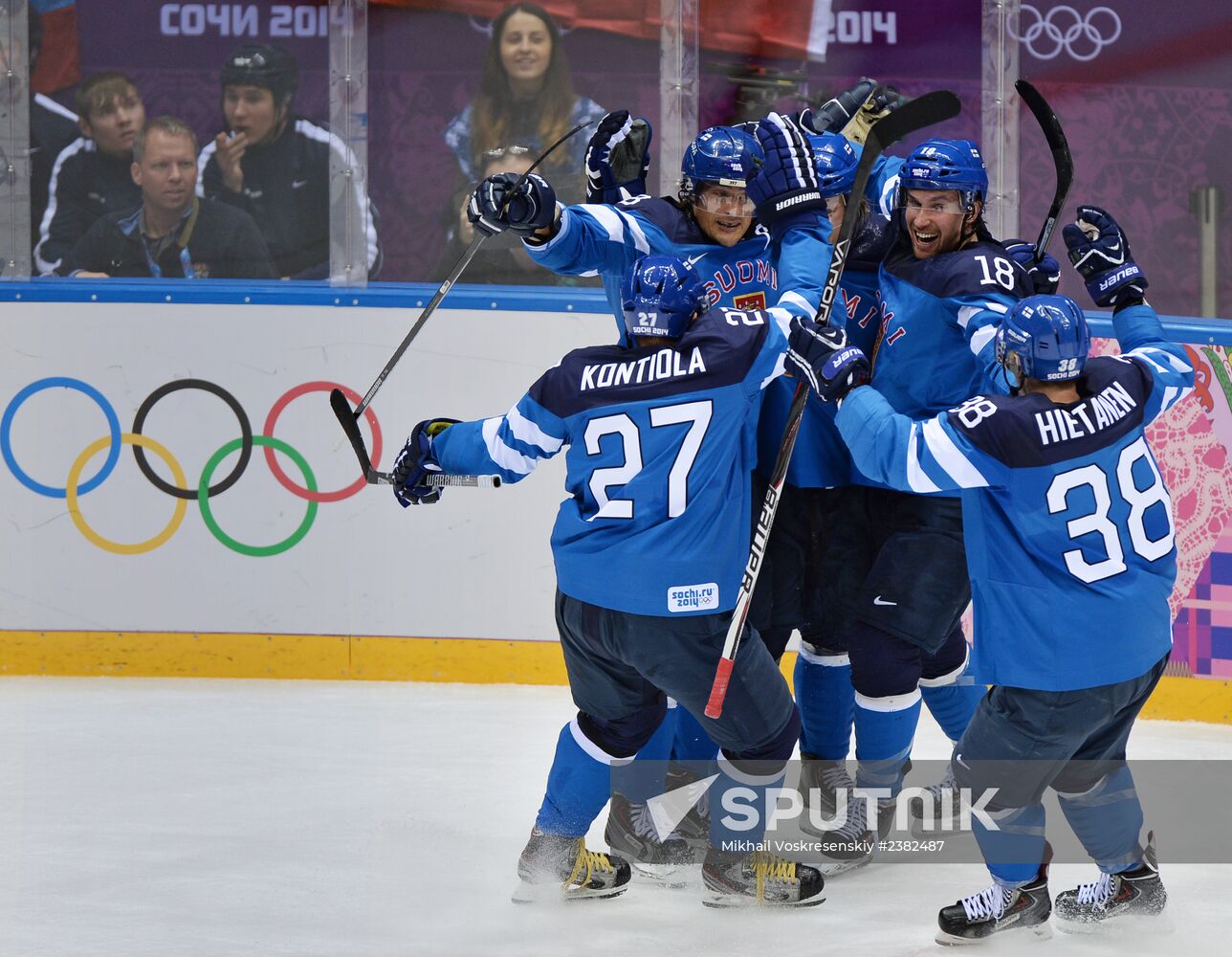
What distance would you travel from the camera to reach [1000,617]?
9.89ft

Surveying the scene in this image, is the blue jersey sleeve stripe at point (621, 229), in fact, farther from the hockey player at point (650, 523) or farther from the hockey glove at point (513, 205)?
the hockey player at point (650, 523)

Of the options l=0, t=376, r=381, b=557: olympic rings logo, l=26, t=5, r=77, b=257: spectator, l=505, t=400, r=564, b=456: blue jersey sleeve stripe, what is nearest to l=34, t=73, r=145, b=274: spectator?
l=26, t=5, r=77, b=257: spectator

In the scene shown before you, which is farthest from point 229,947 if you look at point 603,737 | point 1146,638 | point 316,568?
point 316,568

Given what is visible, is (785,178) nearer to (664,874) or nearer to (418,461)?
(418,461)

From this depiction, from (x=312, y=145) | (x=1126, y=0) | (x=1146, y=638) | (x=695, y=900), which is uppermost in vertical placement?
(x=1126, y=0)

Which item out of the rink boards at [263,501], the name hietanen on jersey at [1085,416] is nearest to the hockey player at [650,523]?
the name hietanen on jersey at [1085,416]

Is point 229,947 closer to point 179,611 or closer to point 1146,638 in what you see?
point 1146,638

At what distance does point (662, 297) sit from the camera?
318 cm

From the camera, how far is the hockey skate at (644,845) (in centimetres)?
360

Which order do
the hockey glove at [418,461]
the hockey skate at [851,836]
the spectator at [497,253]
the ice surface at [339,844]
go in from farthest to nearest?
the spectator at [497,253], the hockey skate at [851,836], the hockey glove at [418,461], the ice surface at [339,844]

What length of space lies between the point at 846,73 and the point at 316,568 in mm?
2238

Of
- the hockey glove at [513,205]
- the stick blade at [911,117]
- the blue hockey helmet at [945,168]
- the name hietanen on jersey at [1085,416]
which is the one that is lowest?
the name hietanen on jersey at [1085,416]

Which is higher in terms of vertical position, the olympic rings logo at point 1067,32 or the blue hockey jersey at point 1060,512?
the olympic rings logo at point 1067,32

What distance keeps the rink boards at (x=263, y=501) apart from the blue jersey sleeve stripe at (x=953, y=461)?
2.35m
